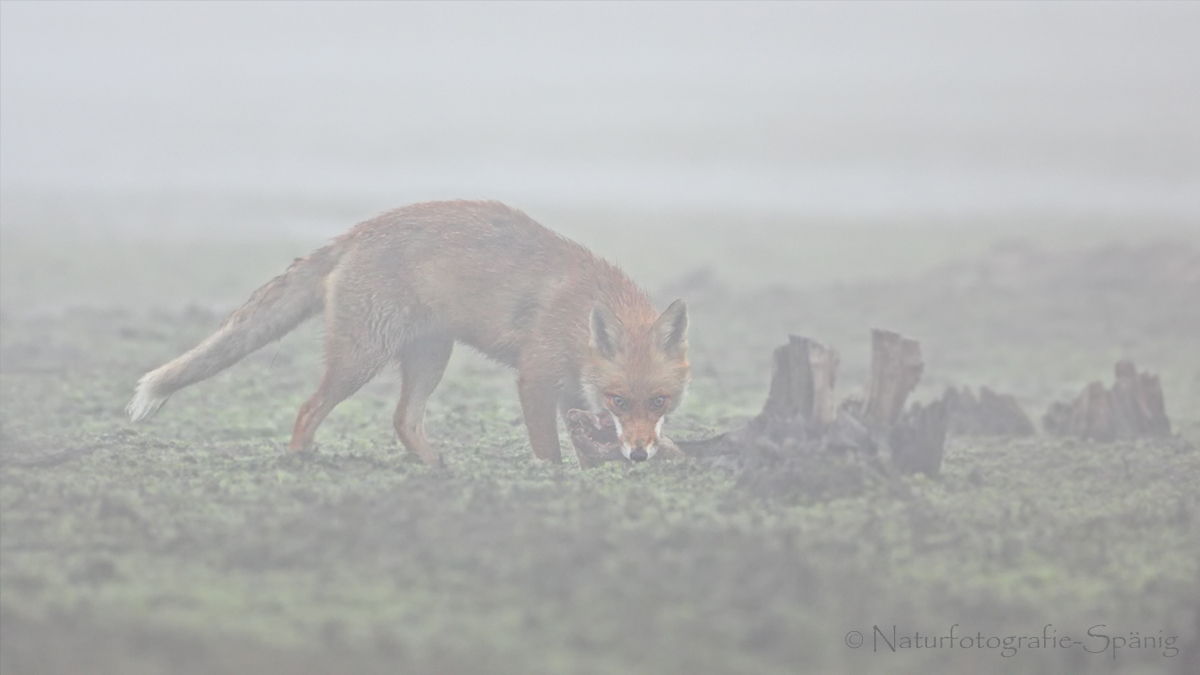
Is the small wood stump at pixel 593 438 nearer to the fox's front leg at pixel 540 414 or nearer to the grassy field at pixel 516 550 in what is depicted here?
the fox's front leg at pixel 540 414

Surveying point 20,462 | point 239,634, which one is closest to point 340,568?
point 239,634

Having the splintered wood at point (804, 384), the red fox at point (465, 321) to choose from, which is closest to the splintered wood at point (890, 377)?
the splintered wood at point (804, 384)

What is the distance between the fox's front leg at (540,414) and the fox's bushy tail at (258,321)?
5.39 feet

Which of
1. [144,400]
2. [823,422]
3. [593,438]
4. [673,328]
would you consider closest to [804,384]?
[823,422]

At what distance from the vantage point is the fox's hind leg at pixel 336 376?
358 inches

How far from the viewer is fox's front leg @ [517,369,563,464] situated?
9.33 metres

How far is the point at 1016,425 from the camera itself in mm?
11680

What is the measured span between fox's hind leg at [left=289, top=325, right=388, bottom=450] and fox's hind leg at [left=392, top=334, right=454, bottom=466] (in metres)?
0.51

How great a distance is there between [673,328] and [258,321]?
9.92 feet

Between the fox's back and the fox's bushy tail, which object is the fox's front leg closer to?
the fox's back

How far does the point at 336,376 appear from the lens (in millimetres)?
9156

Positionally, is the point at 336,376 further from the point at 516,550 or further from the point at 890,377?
the point at 890,377

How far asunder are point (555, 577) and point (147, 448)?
187 inches

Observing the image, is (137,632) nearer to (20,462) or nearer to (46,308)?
(20,462)
